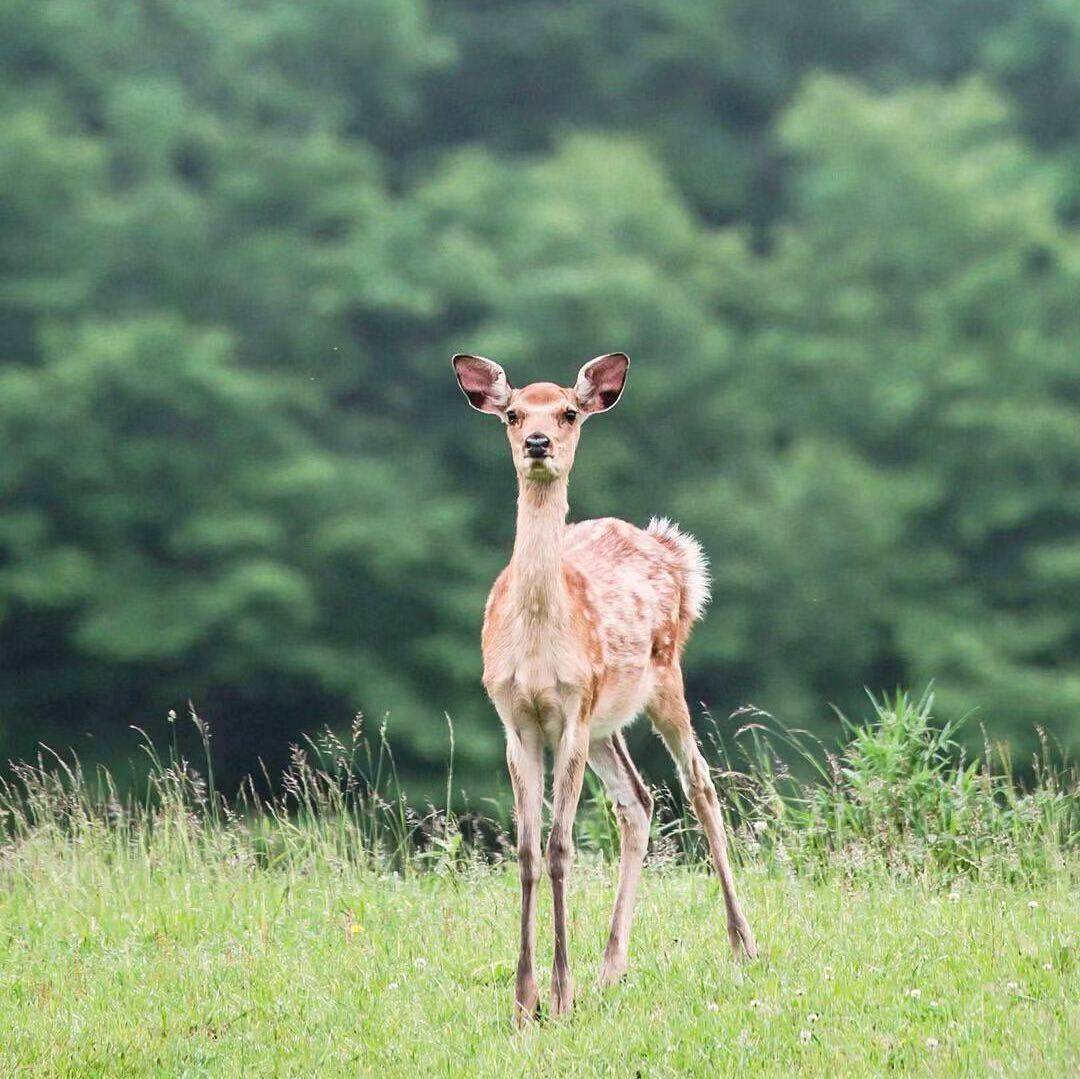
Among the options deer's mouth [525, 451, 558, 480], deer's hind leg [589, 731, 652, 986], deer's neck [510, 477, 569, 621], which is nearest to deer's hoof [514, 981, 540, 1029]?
deer's hind leg [589, 731, 652, 986]

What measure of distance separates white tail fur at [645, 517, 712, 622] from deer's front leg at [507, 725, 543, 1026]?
3.64ft

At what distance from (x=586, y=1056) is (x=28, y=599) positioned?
9262 millimetres

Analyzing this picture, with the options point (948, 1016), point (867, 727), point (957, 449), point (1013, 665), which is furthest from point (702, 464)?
point (948, 1016)

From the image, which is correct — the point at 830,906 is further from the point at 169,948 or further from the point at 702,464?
the point at 702,464

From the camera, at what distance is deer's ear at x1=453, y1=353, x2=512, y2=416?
4738mm

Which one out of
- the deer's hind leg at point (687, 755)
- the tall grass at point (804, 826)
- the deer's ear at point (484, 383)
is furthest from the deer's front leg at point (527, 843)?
the tall grass at point (804, 826)

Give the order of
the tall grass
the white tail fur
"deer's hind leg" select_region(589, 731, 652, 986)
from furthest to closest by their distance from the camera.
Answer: the tall grass, the white tail fur, "deer's hind leg" select_region(589, 731, 652, 986)

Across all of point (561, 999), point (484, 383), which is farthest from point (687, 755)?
point (484, 383)

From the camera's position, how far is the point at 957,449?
14070 millimetres

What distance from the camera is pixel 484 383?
4.77 m

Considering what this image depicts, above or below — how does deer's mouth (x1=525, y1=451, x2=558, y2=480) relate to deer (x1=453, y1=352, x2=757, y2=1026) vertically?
above

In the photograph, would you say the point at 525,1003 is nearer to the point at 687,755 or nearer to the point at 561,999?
the point at 561,999

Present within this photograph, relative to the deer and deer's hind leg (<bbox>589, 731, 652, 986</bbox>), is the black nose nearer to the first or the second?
the deer

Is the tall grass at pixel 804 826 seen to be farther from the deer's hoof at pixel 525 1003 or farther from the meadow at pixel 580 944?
the deer's hoof at pixel 525 1003
